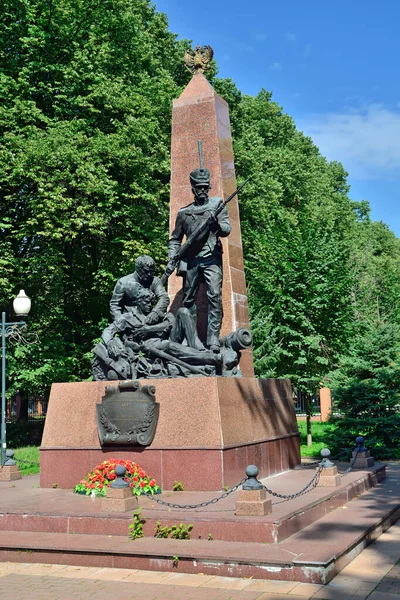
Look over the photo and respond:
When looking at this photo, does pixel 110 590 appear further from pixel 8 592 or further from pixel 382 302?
pixel 382 302

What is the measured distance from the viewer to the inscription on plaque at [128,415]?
988cm

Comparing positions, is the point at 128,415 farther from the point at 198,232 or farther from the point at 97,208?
the point at 97,208

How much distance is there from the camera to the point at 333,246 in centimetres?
2442

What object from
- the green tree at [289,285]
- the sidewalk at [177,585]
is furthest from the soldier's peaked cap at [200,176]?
the green tree at [289,285]

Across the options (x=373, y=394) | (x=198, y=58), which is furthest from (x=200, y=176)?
(x=373, y=394)

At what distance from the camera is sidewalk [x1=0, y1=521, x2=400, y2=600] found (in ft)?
19.6

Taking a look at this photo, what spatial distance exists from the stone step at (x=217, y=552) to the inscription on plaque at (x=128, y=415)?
7.08ft

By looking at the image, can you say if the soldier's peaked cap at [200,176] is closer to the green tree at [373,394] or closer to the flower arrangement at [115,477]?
the flower arrangement at [115,477]

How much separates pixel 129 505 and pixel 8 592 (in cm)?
207

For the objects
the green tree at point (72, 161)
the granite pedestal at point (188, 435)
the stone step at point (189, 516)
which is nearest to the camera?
the stone step at point (189, 516)

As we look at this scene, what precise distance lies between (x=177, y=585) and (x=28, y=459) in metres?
11.7

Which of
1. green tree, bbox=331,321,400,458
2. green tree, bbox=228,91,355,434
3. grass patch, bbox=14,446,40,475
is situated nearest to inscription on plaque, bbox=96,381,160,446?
grass patch, bbox=14,446,40,475

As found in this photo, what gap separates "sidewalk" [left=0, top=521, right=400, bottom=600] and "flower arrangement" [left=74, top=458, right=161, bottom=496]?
1.96m

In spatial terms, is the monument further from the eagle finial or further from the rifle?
the eagle finial
